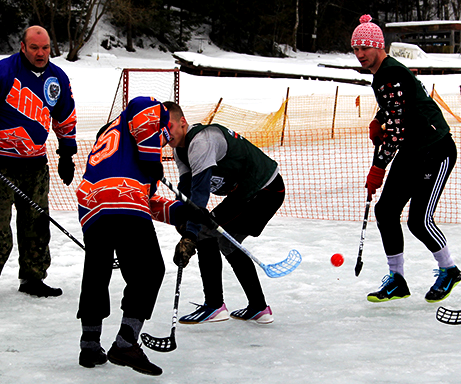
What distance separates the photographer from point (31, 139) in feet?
13.3

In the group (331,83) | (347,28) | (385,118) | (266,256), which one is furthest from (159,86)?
(347,28)

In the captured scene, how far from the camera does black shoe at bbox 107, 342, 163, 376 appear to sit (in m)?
2.73

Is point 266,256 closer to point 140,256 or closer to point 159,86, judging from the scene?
point 140,256

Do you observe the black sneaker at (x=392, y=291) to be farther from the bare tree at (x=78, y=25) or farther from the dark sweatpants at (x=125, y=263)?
the bare tree at (x=78, y=25)

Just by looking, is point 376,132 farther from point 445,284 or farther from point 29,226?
point 29,226

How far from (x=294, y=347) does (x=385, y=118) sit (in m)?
1.61

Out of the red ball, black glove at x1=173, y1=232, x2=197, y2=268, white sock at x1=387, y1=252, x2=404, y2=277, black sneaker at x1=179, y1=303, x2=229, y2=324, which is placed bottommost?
black sneaker at x1=179, y1=303, x2=229, y2=324

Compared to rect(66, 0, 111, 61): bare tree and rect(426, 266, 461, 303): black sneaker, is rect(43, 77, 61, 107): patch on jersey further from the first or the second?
rect(66, 0, 111, 61): bare tree

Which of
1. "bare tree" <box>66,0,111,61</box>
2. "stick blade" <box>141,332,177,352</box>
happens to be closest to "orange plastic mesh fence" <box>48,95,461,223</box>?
"stick blade" <box>141,332,177,352</box>

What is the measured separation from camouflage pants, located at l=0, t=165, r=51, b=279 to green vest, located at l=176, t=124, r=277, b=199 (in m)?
1.27

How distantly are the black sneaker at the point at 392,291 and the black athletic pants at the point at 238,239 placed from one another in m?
0.87

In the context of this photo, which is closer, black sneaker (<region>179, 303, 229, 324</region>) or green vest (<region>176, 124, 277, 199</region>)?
green vest (<region>176, 124, 277, 199</region>)

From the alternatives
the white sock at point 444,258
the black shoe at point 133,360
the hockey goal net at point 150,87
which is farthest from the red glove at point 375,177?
the hockey goal net at point 150,87

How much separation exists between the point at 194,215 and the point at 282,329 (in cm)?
103
